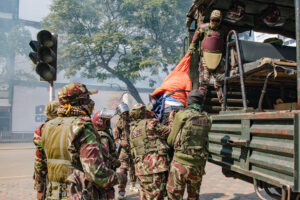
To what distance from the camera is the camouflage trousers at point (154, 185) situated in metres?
4.31

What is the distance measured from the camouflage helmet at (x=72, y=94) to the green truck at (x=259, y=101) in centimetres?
166

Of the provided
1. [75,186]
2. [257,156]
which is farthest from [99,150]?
[257,156]

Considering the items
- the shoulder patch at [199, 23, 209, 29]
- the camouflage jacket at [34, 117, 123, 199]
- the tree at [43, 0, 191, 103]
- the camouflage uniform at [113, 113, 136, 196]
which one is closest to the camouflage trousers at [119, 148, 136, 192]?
the camouflage uniform at [113, 113, 136, 196]

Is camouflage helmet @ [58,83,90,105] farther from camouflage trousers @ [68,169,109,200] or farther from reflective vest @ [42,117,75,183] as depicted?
camouflage trousers @ [68,169,109,200]

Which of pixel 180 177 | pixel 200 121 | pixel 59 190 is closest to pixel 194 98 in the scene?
pixel 200 121

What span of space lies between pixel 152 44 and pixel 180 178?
19.4 metres

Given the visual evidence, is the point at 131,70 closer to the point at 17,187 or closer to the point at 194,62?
the point at 17,187

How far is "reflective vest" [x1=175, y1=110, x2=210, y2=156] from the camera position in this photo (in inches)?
152

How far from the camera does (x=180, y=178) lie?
12.9 feet

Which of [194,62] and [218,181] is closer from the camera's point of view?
[194,62]

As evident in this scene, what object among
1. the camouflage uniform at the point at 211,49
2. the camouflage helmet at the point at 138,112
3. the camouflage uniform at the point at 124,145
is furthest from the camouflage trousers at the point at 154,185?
the camouflage uniform at the point at 124,145

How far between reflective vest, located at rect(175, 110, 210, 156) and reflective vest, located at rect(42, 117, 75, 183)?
185 centimetres

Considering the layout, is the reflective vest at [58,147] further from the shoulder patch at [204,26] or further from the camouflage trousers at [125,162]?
the camouflage trousers at [125,162]

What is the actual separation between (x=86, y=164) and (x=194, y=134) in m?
1.95
